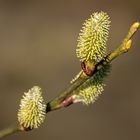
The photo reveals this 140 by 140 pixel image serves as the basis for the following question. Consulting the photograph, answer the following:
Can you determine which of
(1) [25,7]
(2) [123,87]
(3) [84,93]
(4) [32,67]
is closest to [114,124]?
(2) [123,87]

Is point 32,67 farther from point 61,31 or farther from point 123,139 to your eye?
point 123,139

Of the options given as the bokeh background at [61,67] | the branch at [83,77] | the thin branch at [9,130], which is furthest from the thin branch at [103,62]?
the bokeh background at [61,67]

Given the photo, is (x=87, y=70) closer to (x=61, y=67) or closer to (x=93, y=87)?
(x=93, y=87)

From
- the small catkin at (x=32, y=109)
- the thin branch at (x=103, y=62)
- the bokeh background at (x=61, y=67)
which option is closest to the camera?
the thin branch at (x=103, y=62)

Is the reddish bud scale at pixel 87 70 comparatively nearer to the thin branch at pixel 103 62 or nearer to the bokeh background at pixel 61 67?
the thin branch at pixel 103 62

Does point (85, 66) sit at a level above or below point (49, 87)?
below

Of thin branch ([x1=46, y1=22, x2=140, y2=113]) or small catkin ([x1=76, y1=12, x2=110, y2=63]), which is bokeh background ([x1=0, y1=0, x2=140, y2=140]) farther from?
small catkin ([x1=76, y1=12, x2=110, y2=63])
